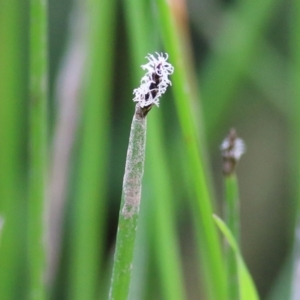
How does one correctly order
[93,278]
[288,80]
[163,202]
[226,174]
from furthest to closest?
[288,80]
[93,278]
[163,202]
[226,174]

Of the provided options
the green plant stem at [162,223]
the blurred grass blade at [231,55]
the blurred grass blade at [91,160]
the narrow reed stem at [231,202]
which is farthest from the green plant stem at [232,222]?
the blurred grass blade at [231,55]

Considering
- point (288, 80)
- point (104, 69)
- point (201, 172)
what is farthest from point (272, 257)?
point (201, 172)

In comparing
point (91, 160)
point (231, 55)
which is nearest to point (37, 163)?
point (91, 160)

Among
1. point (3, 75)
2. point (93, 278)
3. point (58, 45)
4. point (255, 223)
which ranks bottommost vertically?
point (93, 278)

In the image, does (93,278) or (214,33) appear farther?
(214,33)

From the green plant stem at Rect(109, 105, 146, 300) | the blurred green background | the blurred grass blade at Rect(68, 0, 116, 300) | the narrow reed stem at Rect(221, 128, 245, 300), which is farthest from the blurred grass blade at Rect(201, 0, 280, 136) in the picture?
the green plant stem at Rect(109, 105, 146, 300)

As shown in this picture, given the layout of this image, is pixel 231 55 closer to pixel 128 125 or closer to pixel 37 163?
pixel 128 125

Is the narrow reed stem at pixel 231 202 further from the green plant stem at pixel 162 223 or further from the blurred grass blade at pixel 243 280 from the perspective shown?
the green plant stem at pixel 162 223

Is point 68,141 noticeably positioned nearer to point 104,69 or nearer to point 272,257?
point 104,69
